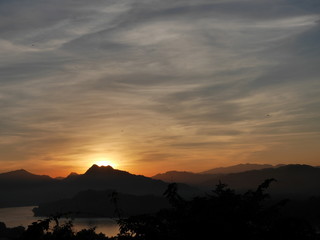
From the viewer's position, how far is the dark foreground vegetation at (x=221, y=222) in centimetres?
927

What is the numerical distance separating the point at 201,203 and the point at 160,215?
1030mm

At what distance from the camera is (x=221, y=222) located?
362 inches

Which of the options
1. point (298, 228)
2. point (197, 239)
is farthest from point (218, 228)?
point (298, 228)

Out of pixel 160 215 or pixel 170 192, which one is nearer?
pixel 170 192

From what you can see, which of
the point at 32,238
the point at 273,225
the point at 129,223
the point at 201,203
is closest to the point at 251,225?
the point at 273,225

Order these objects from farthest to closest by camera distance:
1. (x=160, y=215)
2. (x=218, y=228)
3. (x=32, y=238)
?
1. (x=160, y=215)
2. (x=218, y=228)
3. (x=32, y=238)

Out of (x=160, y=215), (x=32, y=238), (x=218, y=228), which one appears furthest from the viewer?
(x=160, y=215)

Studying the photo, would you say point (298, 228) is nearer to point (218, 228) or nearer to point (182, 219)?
point (218, 228)

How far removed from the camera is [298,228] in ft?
30.9

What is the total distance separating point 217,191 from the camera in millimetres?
9930

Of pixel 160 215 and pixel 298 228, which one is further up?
pixel 160 215

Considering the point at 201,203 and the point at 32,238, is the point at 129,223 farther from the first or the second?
the point at 32,238

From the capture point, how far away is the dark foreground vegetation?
9.27 meters

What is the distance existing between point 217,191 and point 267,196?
1223 millimetres
